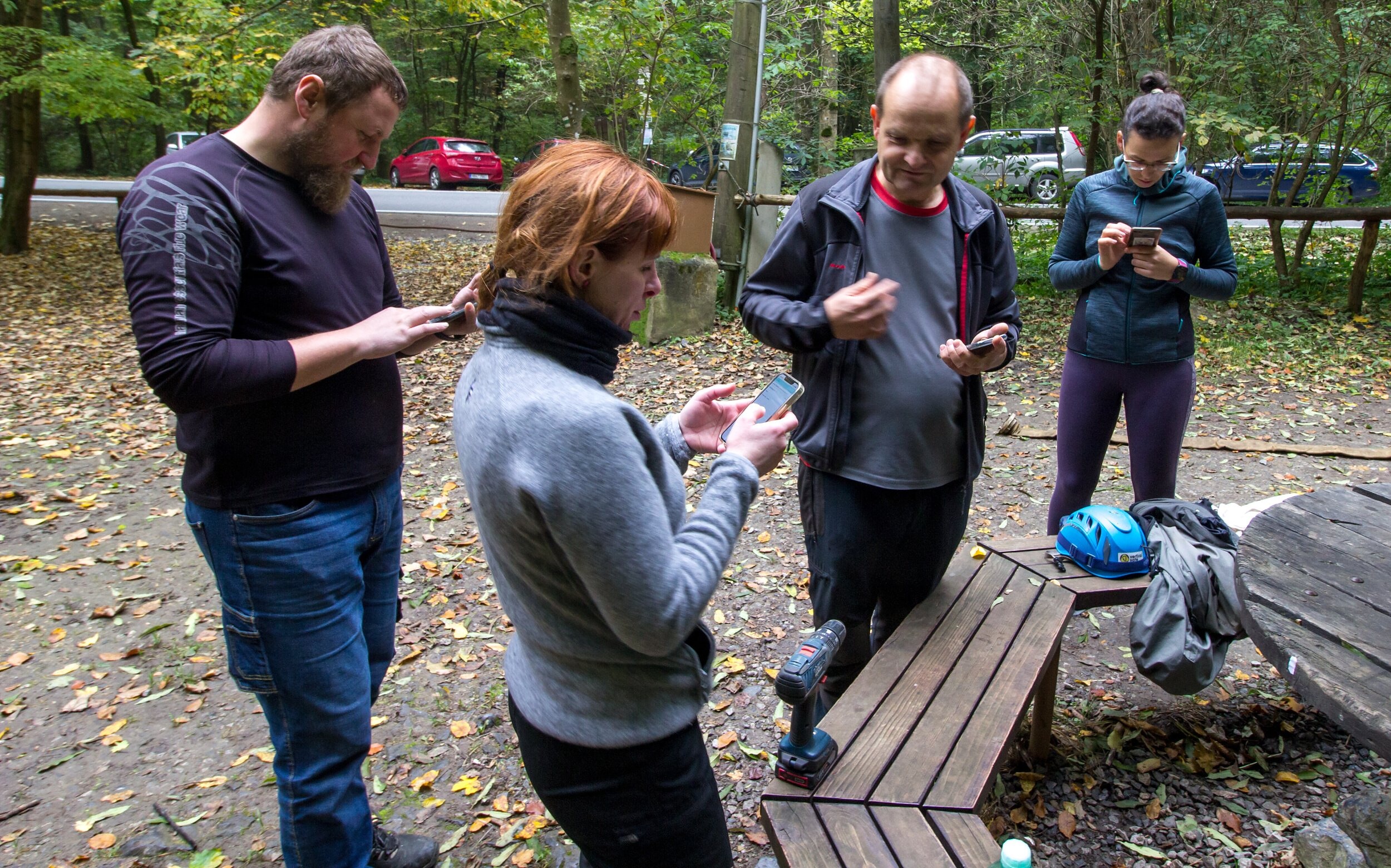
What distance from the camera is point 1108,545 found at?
2.89 meters

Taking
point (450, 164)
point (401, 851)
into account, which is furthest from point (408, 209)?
point (401, 851)

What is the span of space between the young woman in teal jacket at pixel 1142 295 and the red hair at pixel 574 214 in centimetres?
233

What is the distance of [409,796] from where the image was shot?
2896 mm

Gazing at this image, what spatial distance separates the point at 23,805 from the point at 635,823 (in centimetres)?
255

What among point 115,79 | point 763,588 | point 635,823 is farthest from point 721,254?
point 115,79

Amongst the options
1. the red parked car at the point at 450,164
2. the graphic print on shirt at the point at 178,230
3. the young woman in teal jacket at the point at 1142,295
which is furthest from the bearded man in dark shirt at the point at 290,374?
the red parked car at the point at 450,164

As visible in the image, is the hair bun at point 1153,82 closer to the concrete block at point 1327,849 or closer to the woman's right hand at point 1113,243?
the woman's right hand at point 1113,243

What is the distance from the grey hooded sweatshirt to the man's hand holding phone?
2.24 ft

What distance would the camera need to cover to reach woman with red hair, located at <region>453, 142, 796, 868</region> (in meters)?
1.27

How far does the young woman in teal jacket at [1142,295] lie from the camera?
3150mm

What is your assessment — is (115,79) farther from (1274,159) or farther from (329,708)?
(1274,159)

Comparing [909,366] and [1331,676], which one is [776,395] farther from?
[1331,676]

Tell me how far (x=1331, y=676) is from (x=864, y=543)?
1.05 meters

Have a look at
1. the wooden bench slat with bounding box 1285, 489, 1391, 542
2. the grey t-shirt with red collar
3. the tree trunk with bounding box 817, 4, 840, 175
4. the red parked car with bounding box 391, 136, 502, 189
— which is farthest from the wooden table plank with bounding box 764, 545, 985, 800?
the red parked car with bounding box 391, 136, 502, 189
